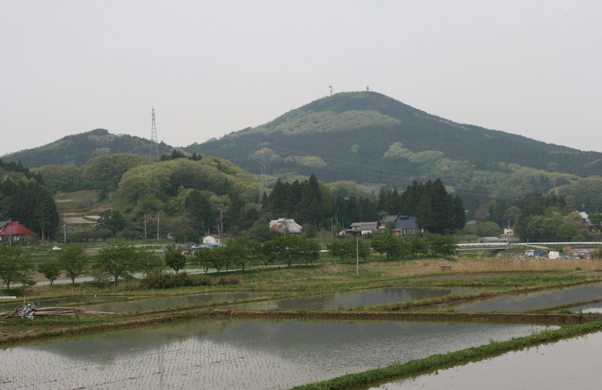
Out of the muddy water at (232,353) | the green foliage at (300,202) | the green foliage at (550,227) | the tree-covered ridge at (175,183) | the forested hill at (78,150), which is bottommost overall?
the green foliage at (550,227)

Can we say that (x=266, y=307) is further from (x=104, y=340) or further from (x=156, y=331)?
(x=104, y=340)

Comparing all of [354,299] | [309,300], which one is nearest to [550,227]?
[354,299]

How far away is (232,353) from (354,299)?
10770 mm

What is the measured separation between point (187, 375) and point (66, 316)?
33.6 feet

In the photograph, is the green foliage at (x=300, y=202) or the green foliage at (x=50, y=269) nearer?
the green foliage at (x=50, y=269)

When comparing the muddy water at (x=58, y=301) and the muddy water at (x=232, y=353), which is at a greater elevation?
the muddy water at (x=232, y=353)

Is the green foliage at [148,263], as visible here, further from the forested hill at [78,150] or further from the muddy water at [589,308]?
the forested hill at [78,150]

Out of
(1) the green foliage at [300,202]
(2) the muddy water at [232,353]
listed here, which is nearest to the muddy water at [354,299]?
(2) the muddy water at [232,353]

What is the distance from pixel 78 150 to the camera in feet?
600

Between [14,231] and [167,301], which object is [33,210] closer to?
[14,231]

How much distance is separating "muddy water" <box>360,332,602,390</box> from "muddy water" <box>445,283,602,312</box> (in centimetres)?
654

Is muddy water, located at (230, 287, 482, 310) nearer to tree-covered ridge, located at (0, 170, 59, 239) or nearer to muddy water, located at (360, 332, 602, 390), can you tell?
muddy water, located at (360, 332, 602, 390)

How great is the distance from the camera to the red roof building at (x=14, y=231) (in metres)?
60.1

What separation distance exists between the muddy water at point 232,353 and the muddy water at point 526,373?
134 centimetres
